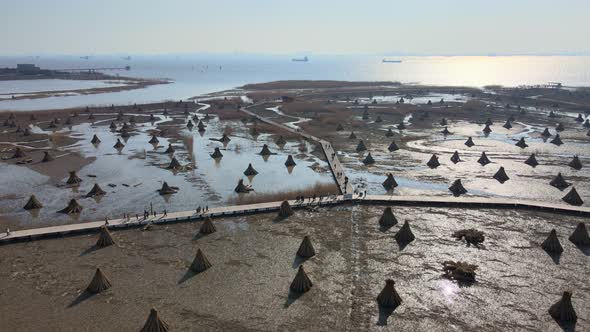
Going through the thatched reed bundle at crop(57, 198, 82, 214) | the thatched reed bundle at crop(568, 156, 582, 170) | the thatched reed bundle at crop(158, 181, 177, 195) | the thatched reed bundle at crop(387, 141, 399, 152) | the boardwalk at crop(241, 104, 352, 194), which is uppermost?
the thatched reed bundle at crop(568, 156, 582, 170)

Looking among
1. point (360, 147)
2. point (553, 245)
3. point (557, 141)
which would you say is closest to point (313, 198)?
point (553, 245)

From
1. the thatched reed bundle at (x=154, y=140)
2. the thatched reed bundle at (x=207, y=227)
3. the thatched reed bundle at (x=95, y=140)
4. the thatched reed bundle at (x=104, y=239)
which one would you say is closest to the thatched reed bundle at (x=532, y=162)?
the thatched reed bundle at (x=207, y=227)

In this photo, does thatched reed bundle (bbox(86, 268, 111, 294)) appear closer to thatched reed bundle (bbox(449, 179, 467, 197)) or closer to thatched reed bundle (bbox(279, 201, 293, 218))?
thatched reed bundle (bbox(279, 201, 293, 218))

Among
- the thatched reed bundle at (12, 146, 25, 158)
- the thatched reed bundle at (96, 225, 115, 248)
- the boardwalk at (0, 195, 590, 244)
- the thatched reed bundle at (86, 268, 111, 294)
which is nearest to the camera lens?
the thatched reed bundle at (86, 268, 111, 294)

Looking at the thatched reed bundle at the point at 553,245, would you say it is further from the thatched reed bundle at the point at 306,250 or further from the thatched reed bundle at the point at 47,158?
the thatched reed bundle at the point at 47,158

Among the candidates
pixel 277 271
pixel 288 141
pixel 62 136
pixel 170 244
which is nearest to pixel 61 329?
pixel 170 244

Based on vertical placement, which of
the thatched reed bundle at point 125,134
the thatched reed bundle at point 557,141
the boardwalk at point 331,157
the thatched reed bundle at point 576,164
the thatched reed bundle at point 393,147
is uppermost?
the thatched reed bundle at point 557,141

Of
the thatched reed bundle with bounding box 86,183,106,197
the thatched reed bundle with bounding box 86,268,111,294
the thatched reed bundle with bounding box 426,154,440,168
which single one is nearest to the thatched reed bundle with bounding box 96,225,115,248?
the thatched reed bundle with bounding box 86,268,111,294
